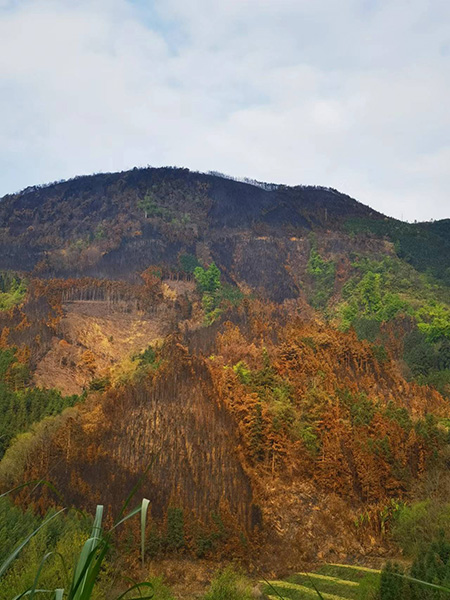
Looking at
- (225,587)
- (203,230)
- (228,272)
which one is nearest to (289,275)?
(228,272)

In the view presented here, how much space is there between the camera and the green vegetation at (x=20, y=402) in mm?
37750

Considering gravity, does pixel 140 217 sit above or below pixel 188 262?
above

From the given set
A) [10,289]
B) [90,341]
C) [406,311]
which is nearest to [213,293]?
[90,341]

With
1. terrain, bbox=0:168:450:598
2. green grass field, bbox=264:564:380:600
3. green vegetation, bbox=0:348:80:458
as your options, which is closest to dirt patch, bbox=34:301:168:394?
terrain, bbox=0:168:450:598

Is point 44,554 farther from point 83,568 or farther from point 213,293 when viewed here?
point 213,293

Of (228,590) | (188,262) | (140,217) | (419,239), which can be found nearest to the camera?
(228,590)

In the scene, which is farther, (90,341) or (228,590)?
(90,341)

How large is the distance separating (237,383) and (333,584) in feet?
59.2

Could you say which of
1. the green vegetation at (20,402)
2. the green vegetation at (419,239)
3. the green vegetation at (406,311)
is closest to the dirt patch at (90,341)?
the green vegetation at (20,402)

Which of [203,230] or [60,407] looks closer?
[60,407]

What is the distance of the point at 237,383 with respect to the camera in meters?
40.9

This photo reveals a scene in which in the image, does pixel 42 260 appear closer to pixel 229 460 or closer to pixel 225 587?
pixel 229 460

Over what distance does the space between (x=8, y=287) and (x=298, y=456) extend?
49.4 m

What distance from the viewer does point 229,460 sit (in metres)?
35.2
